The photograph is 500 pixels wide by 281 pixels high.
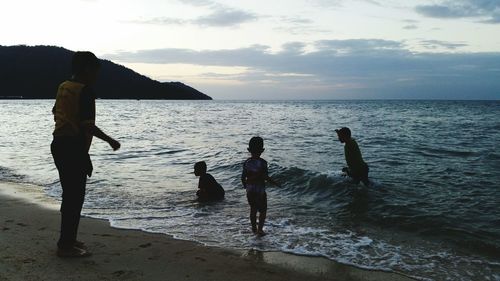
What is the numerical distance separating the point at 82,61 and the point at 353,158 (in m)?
7.09

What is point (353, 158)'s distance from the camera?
1010 cm

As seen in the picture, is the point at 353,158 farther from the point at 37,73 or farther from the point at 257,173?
the point at 37,73

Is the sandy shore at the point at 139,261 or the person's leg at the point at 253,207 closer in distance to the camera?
the sandy shore at the point at 139,261

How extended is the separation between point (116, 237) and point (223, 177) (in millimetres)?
6961

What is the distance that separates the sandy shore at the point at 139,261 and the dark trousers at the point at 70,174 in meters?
0.37

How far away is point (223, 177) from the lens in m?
12.8

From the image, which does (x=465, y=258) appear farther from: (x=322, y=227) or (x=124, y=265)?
(x=124, y=265)

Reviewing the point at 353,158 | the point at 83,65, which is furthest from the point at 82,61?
the point at 353,158

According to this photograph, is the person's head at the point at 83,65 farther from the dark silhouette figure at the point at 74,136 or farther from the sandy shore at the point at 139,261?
the sandy shore at the point at 139,261

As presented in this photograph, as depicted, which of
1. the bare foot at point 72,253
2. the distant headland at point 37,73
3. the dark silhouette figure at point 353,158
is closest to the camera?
the bare foot at point 72,253

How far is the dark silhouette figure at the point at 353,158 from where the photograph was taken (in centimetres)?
999

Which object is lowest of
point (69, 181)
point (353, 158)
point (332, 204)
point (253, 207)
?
point (332, 204)

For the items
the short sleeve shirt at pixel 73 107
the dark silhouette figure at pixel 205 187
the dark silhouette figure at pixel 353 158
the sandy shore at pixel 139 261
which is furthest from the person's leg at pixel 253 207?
the dark silhouette figure at pixel 353 158

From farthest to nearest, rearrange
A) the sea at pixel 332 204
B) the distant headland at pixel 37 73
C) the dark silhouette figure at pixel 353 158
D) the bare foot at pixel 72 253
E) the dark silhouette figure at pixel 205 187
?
1. the distant headland at pixel 37 73
2. the dark silhouette figure at pixel 353 158
3. the dark silhouette figure at pixel 205 187
4. the sea at pixel 332 204
5. the bare foot at pixel 72 253
